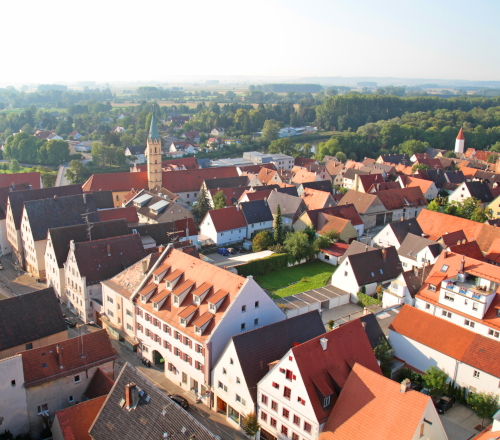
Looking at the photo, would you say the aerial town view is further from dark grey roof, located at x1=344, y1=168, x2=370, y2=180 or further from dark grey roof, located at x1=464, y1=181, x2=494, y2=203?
dark grey roof, located at x1=344, y1=168, x2=370, y2=180

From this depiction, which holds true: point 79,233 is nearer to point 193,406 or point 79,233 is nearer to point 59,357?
point 59,357

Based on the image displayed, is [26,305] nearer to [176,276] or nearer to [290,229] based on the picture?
[176,276]

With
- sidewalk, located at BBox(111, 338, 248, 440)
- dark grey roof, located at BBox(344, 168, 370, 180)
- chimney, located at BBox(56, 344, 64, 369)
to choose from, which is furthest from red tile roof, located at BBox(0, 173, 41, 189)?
dark grey roof, located at BBox(344, 168, 370, 180)

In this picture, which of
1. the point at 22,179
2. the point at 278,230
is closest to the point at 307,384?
the point at 278,230

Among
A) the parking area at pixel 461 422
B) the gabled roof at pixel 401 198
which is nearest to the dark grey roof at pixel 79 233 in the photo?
the parking area at pixel 461 422

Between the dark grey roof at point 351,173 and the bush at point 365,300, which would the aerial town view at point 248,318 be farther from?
the dark grey roof at point 351,173

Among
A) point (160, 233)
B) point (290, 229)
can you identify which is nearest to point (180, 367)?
point (160, 233)
